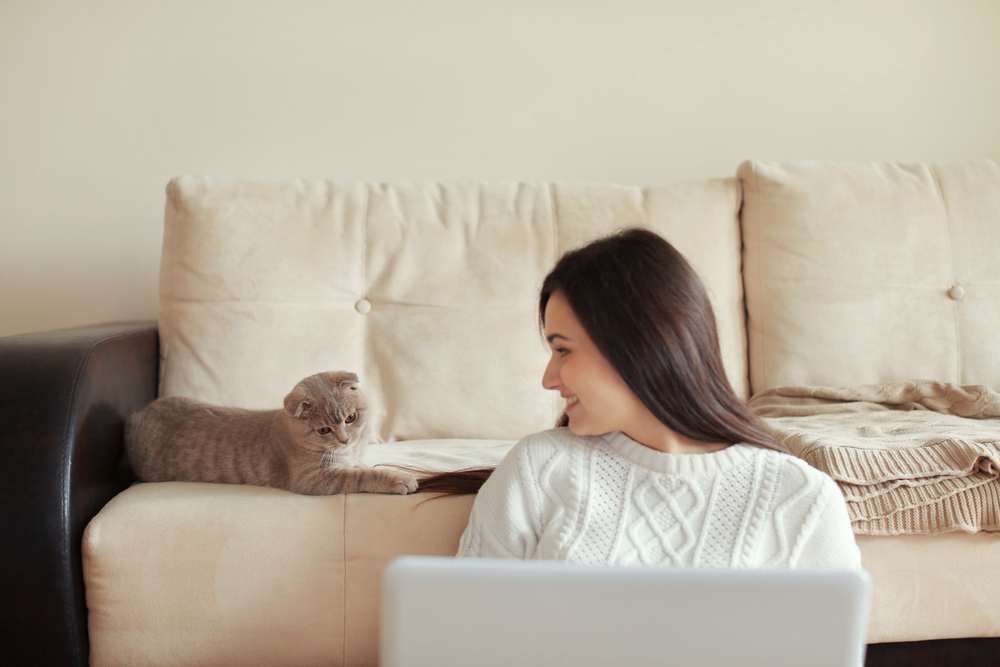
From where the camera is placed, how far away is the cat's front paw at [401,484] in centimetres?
115

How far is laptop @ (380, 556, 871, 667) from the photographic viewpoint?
377mm

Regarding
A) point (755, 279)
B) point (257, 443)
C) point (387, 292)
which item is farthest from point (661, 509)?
point (755, 279)

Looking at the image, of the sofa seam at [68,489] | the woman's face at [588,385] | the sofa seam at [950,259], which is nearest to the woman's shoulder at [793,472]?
the woman's face at [588,385]

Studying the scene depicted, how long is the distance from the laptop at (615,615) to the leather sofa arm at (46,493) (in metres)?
0.88

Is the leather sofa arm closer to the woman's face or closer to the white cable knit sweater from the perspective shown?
the white cable knit sweater

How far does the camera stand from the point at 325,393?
4.31ft

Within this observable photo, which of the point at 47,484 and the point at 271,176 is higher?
the point at 271,176

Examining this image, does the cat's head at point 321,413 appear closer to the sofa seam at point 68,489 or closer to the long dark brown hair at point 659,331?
the sofa seam at point 68,489

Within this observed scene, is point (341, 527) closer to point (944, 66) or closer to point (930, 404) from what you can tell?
point (930, 404)

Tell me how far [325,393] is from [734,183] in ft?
4.00

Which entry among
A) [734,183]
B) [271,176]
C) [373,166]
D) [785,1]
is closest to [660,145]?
[734,183]

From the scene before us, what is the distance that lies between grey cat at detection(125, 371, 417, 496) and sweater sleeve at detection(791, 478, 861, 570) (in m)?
0.75

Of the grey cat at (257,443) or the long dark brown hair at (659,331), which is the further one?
the grey cat at (257,443)

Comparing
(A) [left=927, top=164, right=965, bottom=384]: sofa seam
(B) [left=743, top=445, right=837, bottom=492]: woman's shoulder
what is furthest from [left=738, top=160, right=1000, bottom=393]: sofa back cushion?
(B) [left=743, top=445, right=837, bottom=492]: woman's shoulder
